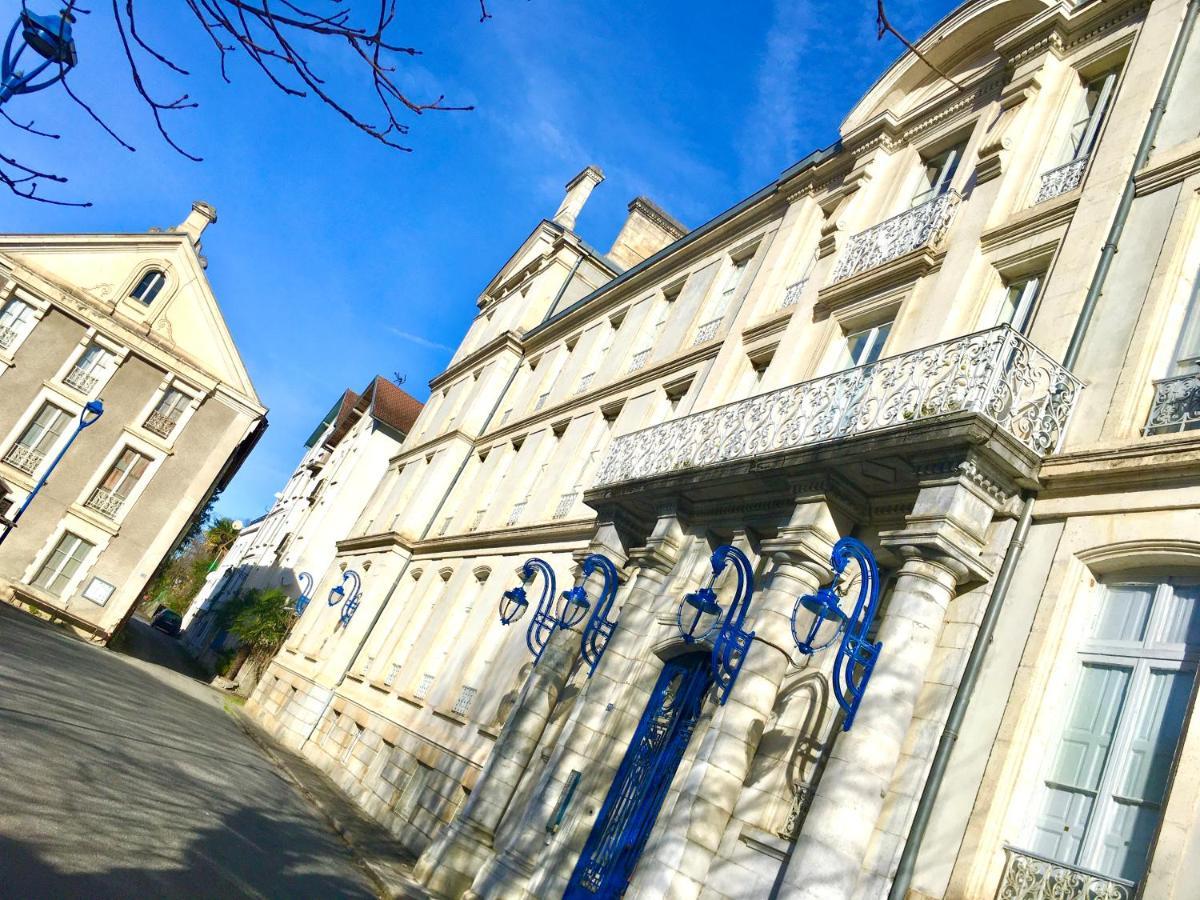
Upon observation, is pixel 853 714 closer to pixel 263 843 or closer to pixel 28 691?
pixel 263 843

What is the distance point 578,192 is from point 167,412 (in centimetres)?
1467

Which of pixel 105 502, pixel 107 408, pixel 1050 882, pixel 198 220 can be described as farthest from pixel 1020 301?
pixel 198 220

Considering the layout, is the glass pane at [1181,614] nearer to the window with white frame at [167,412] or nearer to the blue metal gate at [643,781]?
the blue metal gate at [643,781]

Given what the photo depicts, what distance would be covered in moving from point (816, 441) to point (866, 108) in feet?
25.5

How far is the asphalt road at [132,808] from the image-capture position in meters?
6.54

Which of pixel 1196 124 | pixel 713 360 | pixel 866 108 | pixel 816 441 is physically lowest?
pixel 816 441

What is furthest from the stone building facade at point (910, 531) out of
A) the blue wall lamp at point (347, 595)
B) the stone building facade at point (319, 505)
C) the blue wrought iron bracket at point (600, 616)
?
the stone building facade at point (319, 505)

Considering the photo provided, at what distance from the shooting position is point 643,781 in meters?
10.6

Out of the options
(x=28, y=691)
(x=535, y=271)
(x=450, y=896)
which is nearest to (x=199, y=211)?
(x=535, y=271)

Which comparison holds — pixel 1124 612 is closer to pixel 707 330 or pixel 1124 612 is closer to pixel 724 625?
pixel 724 625

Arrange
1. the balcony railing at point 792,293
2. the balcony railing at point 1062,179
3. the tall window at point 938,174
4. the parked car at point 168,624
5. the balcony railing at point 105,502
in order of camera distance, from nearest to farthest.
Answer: the balcony railing at point 1062,179 → the tall window at point 938,174 → the balcony railing at point 792,293 → the balcony railing at point 105,502 → the parked car at point 168,624

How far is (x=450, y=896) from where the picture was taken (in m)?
11.7

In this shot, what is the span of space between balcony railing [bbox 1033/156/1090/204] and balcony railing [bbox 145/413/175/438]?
2627cm

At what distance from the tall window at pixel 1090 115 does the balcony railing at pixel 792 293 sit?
4025 millimetres
